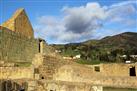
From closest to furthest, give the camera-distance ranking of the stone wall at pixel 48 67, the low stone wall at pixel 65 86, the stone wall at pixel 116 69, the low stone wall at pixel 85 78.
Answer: the low stone wall at pixel 65 86
the stone wall at pixel 48 67
the low stone wall at pixel 85 78
the stone wall at pixel 116 69

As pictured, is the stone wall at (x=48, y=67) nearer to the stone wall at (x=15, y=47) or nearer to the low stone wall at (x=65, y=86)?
the low stone wall at (x=65, y=86)

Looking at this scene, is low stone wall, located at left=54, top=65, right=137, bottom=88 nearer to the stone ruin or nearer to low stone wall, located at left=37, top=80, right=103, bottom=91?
the stone ruin

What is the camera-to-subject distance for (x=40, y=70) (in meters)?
19.2

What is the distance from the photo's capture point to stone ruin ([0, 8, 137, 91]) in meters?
14.3

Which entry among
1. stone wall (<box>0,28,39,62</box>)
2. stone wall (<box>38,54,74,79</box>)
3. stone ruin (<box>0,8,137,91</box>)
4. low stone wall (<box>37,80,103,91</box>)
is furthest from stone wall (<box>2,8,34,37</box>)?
low stone wall (<box>37,80,103,91</box>)

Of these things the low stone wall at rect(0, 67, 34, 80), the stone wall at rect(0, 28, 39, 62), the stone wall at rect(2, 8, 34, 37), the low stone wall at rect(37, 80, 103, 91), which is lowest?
the low stone wall at rect(37, 80, 103, 91)

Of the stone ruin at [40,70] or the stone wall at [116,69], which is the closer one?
the stone ruin at [40,70]

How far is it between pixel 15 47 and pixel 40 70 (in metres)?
5.86

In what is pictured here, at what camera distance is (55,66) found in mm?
20234

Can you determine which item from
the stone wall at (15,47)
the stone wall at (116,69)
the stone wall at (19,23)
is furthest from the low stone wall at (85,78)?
the stone wall at (19,23)

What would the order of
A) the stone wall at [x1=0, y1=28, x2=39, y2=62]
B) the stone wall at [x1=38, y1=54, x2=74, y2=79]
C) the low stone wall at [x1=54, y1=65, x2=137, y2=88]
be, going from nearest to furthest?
1. the stone wall at [x1=38, y1=54, x2=74, y2=79]
2. the low stone wall at [x1=54, y1=65, x2=137, y2=88]
3. the stone wall at [x1=0, y1=28, x2=39, y2=62]

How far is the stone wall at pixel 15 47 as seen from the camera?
22797 millimetres

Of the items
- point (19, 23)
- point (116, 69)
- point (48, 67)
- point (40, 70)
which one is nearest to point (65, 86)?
point (40, 70)

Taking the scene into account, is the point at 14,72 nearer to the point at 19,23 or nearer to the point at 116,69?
the point at 19,23
